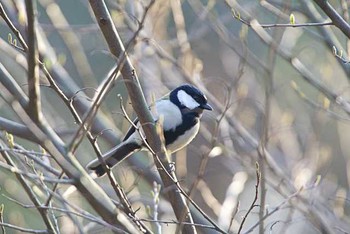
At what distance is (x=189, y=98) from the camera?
3828 millimetres

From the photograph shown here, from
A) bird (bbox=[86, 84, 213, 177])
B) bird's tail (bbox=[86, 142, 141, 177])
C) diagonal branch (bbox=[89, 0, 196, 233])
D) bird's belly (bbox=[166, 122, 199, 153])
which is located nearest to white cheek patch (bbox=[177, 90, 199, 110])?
bird (bbox=[86, 84, 213, 177])

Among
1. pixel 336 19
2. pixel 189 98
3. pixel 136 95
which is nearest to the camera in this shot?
pixel 336 19

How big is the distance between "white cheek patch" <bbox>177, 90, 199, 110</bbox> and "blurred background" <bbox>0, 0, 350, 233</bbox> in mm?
92

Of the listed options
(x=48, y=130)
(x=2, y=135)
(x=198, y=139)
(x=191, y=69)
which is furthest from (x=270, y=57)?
(x=198, y=139)

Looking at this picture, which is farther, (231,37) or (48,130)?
(231,37)

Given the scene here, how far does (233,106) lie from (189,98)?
98cm

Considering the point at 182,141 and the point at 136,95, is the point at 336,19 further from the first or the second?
the point at 182,141

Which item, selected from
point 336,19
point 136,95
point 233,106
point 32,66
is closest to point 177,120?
point 233,106

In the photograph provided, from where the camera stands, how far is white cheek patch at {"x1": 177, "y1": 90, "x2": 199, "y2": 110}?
382cm

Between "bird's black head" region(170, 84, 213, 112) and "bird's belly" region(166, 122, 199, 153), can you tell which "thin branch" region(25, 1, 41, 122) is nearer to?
"bird's belly" region(166, 122, 199, 153)

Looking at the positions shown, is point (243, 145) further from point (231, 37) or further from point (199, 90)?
point (231, 37)

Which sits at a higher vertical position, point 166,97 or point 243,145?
point 166,97

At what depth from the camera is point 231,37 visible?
423cm

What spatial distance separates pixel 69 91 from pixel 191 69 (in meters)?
1.01
